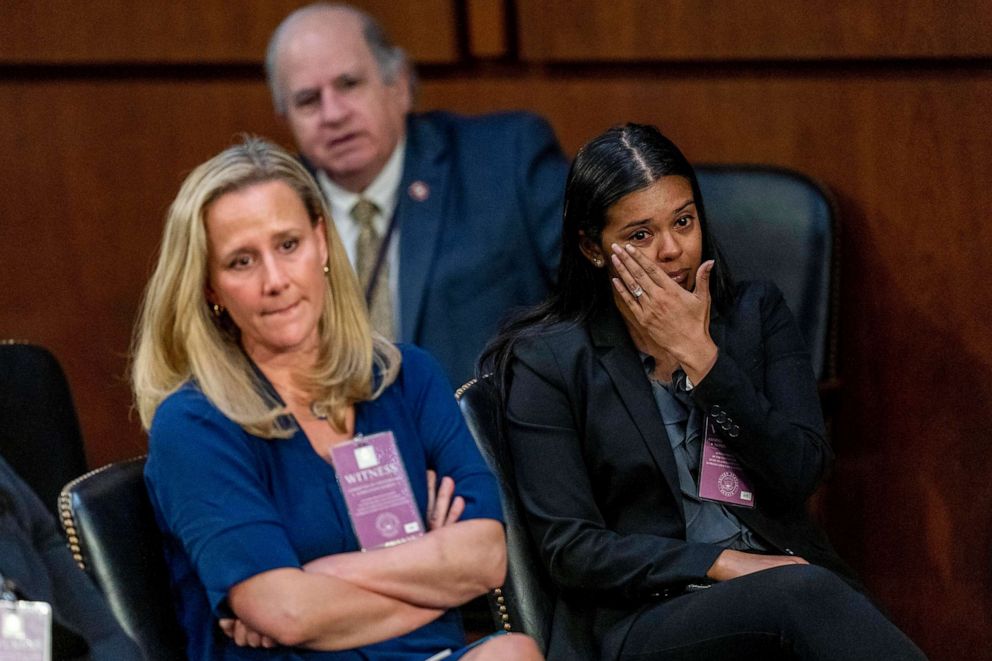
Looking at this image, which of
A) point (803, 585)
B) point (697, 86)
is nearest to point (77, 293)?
point (697, 86)

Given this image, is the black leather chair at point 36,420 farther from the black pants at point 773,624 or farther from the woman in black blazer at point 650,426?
the black pants at point 773,624

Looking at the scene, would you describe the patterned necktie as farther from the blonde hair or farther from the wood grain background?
the blonde hair

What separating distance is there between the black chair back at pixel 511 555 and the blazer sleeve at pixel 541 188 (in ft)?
2.91

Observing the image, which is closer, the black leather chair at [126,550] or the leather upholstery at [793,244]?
the black leather chair at [126,550]

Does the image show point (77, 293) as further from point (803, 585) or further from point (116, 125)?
point (803, 585)

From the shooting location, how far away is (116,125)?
4.03m

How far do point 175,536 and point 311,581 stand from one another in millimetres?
251

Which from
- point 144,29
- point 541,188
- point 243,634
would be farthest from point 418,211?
point 243,634

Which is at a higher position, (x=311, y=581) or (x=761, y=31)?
(x=761, y=31)

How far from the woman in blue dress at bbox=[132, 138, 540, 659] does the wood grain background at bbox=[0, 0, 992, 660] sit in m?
0.87

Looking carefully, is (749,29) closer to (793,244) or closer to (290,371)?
(793,244)

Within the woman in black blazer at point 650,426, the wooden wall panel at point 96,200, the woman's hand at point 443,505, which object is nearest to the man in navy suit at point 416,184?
the wooden wall panel at point 96,200

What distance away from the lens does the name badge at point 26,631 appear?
189cm

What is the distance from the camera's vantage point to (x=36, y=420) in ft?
9.44
